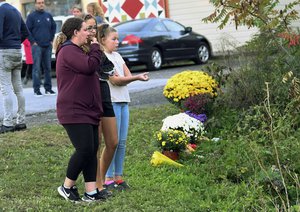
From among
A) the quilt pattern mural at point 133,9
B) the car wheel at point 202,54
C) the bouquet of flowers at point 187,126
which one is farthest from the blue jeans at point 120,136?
the quilt pattern mural at point 133,9

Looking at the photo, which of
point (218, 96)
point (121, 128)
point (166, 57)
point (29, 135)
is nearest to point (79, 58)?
point (121, 128)

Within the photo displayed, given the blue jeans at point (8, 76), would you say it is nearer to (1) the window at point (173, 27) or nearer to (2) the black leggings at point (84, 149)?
(2) the black leggings at point (84, 149)

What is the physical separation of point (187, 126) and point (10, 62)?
264cm

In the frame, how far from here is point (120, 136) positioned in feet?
18.1

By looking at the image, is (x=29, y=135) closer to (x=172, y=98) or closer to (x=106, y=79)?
(x=172, y=98)

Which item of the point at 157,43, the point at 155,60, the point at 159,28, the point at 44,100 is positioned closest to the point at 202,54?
the point at 159,28

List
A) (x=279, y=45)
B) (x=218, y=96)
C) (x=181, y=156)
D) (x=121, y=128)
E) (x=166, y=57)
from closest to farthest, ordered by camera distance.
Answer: (x=121, y=128) < (x=181, y=156) < (x=279, y=45) < (x=218, y=96) < (x=166, y=57)

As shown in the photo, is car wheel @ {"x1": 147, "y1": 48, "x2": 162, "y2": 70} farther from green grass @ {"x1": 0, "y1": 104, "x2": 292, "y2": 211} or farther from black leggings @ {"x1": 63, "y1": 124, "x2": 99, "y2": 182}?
black leggings @ {"x1": 63, "y1": 124, "x2": 99, "y2": 182}

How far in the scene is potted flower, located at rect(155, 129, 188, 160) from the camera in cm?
655

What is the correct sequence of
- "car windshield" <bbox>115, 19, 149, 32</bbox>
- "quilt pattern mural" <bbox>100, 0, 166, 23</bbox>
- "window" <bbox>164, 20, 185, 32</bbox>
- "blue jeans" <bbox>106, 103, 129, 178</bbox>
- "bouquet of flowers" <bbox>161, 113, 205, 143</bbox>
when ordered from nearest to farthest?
1. "blue jeans" <bbox>106, 103, 129, 178</bbox>
2. "bouquet of flowers" <bbox>161, 113, 205, 143</bbox>
3. "car windshield" <bbox>115, 19, 149, 32</bbox>
4. "window" <bbox>164, 20, 185, 32</bbox>
5. "quilt pattern mural" <bbox>100, 0, 166, 23</bbox>

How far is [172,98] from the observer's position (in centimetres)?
846

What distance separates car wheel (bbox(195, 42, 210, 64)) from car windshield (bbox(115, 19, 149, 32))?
2.26 meters

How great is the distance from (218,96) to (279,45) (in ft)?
4.37

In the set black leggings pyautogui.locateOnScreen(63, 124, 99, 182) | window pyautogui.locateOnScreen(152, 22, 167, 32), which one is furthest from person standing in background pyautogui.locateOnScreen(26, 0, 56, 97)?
black leggings pyautogui.locateOnScreen(63, 124, 99, 182)
